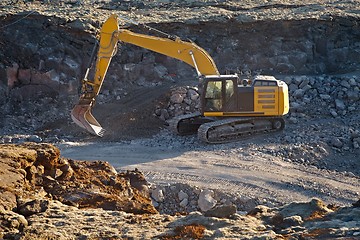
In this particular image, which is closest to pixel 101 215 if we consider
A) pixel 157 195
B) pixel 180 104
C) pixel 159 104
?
pixel 157 195

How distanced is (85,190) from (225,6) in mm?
18343

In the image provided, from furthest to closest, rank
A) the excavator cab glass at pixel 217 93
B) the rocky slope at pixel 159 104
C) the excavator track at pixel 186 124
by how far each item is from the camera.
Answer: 1. the excavator track at pixel 186 124
2. the excavator cab glass at pixel 217 93
3. the rocky slope at pixel 159 104

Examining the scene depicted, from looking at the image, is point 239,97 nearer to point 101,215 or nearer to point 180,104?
point 180,104

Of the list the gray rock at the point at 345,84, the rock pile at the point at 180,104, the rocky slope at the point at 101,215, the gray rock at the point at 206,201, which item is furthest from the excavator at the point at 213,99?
the rocky slope at the point at 101,215

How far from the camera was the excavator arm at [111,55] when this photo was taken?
16656 millimetres

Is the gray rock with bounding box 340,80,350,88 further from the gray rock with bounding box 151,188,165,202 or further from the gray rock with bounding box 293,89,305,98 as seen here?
the gray rock with bounding box 151,188,165,202

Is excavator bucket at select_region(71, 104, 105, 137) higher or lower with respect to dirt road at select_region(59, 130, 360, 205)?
higher

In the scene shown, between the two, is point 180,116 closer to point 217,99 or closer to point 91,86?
point 217,99

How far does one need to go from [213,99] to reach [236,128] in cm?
90

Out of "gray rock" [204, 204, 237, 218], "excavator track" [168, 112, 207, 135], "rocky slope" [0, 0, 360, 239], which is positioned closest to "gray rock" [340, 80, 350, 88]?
"rocky slope" [0, 0, 360, 239]

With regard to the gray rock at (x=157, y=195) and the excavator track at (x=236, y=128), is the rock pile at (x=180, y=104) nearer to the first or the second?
the excavator track at (x=236, y=128)

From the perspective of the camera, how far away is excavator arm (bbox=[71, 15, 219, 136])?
16.7m

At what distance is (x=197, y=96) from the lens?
60.8 feet

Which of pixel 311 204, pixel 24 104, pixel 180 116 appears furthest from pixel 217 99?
pixel 311 204
